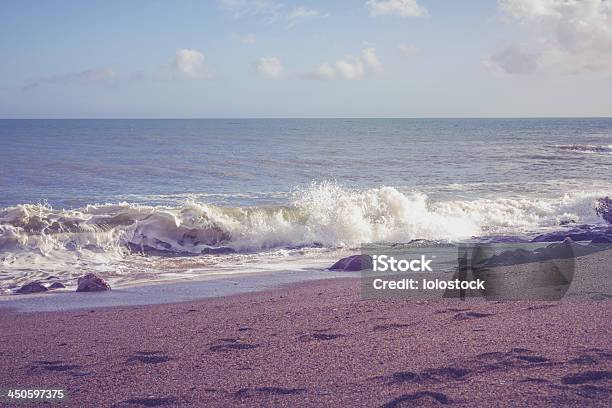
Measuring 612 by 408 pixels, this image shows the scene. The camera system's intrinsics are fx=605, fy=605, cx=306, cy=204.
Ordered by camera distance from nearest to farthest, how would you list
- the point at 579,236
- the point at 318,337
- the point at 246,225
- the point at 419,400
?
the point at 419,400 < the point at 318,337 < the point at 579,236 < the point at 246,225

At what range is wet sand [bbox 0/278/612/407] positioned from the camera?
3867 mm

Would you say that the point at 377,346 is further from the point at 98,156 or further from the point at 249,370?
the point at 98,156

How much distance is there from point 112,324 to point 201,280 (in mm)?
3321

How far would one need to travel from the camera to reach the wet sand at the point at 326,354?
387 cm

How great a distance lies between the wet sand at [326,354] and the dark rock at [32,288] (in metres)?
2.09

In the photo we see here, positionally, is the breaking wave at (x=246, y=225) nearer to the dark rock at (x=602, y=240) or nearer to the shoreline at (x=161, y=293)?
the dark rock at (x=602, y=240)

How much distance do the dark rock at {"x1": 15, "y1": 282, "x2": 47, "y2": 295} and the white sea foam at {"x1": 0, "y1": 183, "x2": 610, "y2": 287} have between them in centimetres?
214

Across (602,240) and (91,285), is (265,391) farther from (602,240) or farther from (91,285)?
(602,240)

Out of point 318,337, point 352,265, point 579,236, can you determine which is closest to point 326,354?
point 318,337

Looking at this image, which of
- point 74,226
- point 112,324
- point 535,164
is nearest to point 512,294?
point 112,324

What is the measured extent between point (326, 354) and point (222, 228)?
1048 centimetres

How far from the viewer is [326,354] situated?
483 centimetres

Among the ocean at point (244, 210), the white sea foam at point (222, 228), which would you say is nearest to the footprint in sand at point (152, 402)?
the ocean at point (244, 210)

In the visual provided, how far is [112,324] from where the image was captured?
654 cm
